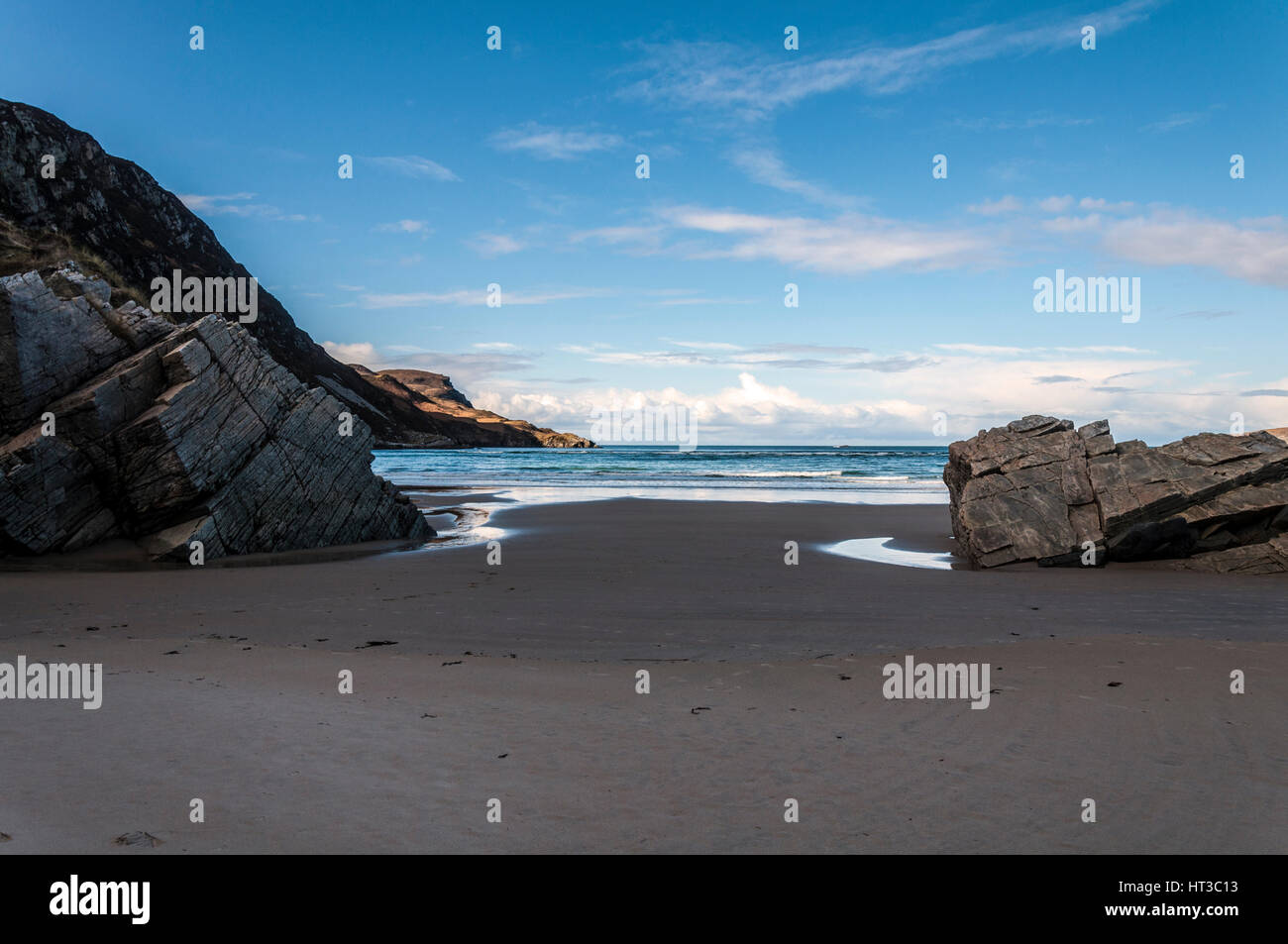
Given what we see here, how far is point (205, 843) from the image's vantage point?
12.3 feet

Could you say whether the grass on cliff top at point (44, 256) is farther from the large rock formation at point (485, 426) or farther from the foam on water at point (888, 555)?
the large rock formation at point (485, 426)

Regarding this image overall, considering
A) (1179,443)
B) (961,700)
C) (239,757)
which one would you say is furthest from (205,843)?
(1179,443)

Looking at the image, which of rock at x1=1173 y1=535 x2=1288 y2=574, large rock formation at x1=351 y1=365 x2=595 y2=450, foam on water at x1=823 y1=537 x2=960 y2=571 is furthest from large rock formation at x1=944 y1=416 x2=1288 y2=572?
large rock formation at x1=351 y1=365 x2=595 y2=450

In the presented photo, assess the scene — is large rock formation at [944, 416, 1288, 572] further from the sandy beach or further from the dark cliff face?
the dark cliff face

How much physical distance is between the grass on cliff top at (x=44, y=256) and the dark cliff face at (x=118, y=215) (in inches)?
942

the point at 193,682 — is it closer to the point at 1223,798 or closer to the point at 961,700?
the point at 961,700

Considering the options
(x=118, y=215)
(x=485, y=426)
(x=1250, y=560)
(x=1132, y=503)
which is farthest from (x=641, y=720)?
(x=485, y=426)

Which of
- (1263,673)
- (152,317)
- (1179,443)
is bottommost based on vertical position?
(1263,673)

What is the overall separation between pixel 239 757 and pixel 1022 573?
40.7ft

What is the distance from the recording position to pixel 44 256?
18.1 m

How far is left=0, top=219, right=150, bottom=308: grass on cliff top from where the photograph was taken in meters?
16.8

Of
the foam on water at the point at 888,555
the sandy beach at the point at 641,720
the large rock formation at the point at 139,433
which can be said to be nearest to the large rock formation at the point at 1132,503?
the foam on water at the point at 888,555

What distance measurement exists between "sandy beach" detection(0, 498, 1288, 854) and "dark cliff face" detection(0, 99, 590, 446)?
40662 mm

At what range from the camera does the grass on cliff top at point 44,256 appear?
1677cm
